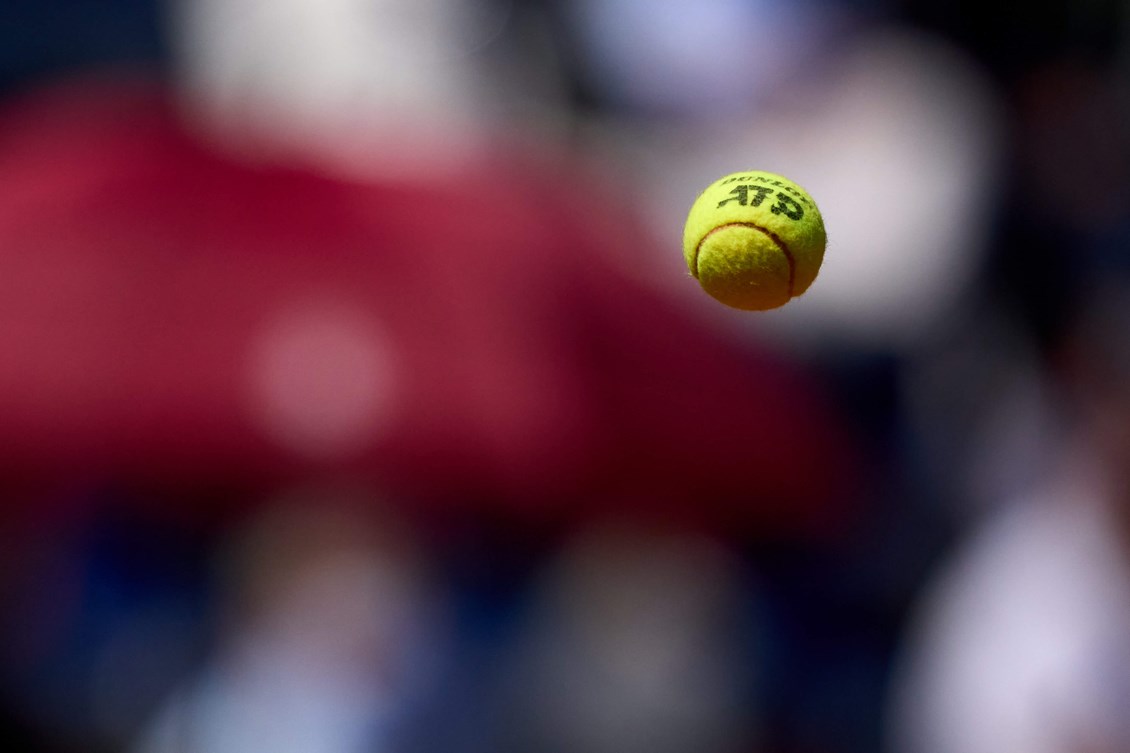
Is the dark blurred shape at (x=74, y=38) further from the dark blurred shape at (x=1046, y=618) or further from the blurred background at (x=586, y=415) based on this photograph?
the dark blurred shape at (x=1046, y=618)

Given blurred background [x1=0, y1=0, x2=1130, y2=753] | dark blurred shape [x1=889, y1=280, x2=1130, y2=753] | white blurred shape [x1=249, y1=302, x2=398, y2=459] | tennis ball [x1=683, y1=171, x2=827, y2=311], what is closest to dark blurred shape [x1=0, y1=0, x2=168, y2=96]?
blurred background [x1=0, y1=0, x2=1130, y2=753]

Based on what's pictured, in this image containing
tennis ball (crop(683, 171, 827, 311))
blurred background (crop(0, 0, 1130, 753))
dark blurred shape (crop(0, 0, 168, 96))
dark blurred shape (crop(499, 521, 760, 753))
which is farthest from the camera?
dark blurred shape (crop(0, 0, 168, 96))

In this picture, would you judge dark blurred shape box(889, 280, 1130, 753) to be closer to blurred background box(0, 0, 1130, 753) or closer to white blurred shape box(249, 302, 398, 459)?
blurred background box(0, 0, 1130, 753)

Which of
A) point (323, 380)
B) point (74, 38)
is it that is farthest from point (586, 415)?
point (74, 38)

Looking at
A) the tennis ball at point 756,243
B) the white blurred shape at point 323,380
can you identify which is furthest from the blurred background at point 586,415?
the tennis ball at point 756,243

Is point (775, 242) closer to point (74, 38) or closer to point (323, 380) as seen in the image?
point (323, 380)

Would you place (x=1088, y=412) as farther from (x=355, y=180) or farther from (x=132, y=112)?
(x=132, y=112)

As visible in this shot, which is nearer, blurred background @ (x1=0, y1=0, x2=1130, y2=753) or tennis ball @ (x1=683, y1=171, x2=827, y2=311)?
tennis ball @ (x1=683, y1=171, x2=827, y2=311)
